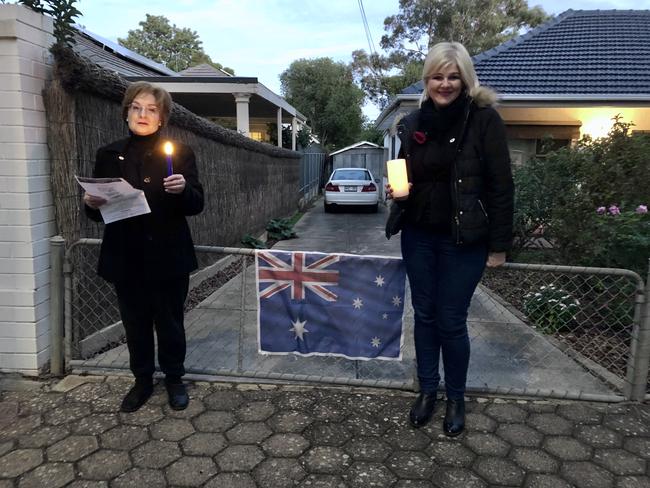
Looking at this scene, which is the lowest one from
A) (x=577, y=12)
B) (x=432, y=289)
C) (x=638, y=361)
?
(x=638, y=361)

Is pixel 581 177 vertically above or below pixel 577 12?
below

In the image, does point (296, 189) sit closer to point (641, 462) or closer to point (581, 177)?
point (581, 177)

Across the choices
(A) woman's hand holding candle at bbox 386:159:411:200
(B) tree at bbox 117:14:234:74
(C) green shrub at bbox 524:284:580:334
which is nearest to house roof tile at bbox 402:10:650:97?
(C) green shrub at bbox 524:284:580:334

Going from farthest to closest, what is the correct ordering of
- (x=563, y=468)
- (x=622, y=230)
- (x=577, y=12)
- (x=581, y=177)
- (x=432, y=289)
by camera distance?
(x=577, y=12), (x=581, y=177), (x=622, y=230), (x=432, y=289), (x=563, y=468)

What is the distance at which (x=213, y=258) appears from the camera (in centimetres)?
650

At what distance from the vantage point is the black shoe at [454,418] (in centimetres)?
267

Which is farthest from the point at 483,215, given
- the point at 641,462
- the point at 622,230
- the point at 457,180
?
the point at 622,230

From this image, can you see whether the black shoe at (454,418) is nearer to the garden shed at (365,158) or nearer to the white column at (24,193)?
the white column at (24,193)

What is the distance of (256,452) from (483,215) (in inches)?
66.3

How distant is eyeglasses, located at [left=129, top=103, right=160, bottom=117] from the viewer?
8.46ft

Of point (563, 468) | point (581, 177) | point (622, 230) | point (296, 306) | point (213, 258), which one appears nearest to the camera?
point (563, 468)

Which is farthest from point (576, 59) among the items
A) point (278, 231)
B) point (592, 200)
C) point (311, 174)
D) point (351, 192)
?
point (311, 174)

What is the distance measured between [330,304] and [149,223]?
1.22m

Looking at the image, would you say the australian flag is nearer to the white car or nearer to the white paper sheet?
the white paper sheet
